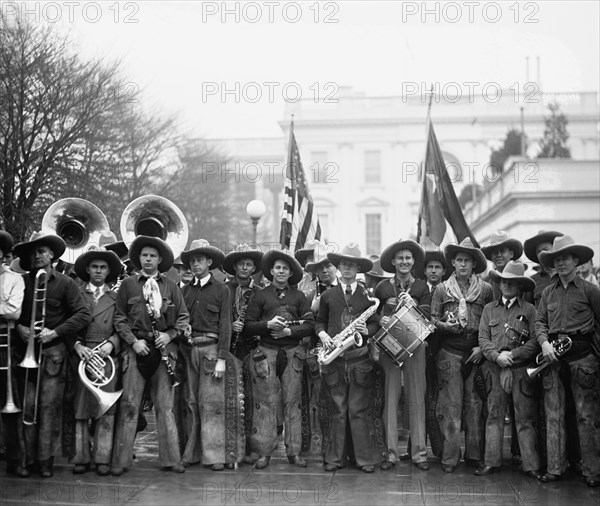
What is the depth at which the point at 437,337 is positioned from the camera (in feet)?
29.2

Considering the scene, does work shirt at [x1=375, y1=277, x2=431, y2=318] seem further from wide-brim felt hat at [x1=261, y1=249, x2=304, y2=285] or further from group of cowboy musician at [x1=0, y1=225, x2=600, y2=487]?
wide-brim felt hat at [x1=261, y1=249, x2=304, y2=285]

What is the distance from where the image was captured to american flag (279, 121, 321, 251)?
13.8m

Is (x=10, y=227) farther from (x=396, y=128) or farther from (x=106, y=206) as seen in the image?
(x=396, y=128)

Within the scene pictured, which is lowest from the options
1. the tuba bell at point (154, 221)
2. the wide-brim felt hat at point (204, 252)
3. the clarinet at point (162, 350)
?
the clarinet at point (162, 350)

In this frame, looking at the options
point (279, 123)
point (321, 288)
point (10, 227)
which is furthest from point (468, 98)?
point (321, 288)

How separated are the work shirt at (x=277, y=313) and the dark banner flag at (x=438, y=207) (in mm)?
4064

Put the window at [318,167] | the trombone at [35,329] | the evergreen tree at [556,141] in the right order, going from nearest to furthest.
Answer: the trombone at [35,329]
the evergreen tree at [556,141]
the window at [318,167]

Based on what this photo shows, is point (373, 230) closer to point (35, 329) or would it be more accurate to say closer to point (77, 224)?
point (77, 224)

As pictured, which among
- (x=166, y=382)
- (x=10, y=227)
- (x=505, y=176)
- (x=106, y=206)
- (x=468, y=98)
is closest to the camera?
(x=166, y=382)

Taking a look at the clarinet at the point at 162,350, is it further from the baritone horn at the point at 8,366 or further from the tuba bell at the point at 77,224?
the tuba bell at the point at 77,224

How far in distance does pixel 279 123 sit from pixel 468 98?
1702 cm

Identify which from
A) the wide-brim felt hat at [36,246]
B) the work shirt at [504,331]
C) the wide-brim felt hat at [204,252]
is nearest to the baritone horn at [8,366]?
the wide-brim felt hat at [36,246]

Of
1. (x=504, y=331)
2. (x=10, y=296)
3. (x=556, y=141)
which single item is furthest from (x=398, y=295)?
(x=556, y=141)

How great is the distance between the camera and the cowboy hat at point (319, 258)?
10.3 m
